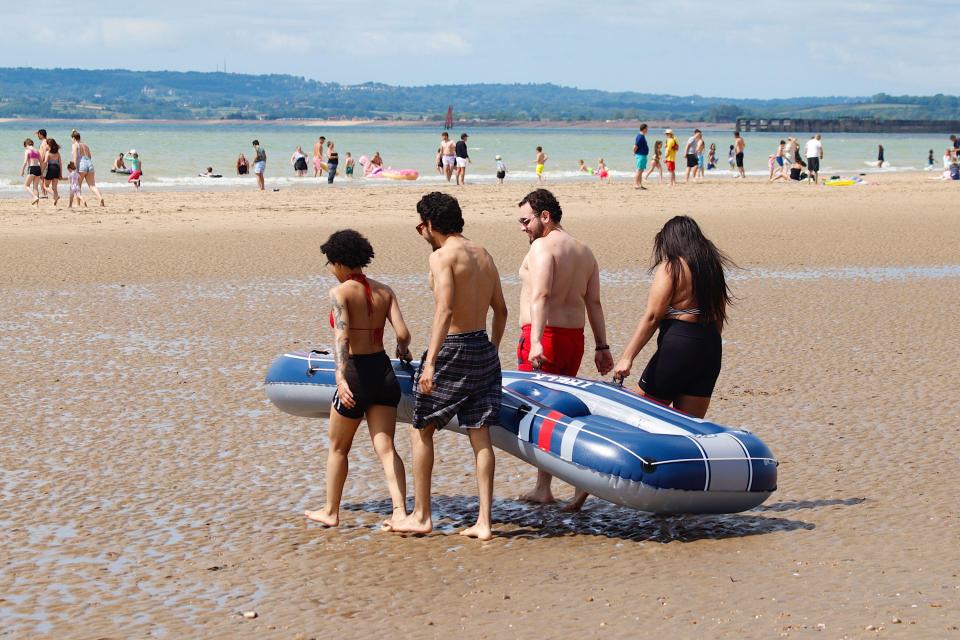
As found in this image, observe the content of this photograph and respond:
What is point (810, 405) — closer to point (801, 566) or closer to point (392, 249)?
point (801, 566)

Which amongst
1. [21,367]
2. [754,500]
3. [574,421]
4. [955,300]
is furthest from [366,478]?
[955,300]

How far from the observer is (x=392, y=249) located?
54.2 feet

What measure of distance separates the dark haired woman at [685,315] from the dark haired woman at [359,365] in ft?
3.52

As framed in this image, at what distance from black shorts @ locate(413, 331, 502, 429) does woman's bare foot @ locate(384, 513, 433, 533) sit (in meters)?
0.41

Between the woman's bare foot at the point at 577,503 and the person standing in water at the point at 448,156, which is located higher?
the person standing in water at the point at 448,156

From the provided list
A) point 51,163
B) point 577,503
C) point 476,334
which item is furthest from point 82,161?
point 476,334

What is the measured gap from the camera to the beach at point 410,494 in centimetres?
453

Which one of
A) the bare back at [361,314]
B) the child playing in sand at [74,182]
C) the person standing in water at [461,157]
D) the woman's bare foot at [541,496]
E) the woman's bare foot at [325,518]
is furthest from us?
the person standing in water at [461,157]

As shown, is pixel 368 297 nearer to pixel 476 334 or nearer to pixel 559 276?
pixel 476 334

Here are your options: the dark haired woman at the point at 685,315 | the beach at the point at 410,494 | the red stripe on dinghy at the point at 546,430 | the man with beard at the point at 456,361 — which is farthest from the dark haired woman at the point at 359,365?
the dark haired woman at the point at 685,315

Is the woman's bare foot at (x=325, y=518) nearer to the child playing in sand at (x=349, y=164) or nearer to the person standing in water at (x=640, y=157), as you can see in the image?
the person standing in water at (x=640, y=157)

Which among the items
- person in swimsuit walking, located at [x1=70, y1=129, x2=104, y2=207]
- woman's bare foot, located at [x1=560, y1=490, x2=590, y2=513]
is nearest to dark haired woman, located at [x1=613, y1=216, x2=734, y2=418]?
woman's bare foot, located at [x1=560, y1=490, x2=590, y2=513]

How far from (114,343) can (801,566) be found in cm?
639

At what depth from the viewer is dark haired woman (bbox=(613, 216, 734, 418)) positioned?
18.8ft
